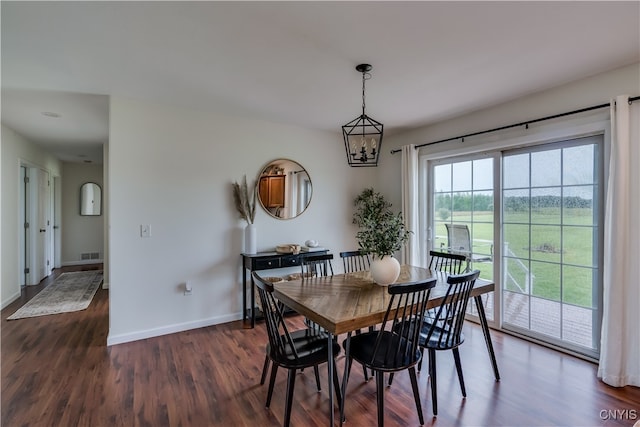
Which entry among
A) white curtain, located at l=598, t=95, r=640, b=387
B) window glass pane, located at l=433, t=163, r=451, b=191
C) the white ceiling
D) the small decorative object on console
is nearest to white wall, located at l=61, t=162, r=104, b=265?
the white ceiling

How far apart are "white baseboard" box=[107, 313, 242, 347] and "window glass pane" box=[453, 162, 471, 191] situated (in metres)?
3.14

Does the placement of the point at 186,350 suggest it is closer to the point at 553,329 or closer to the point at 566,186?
the point at 553,329

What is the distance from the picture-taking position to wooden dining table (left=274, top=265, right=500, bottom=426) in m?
1.74

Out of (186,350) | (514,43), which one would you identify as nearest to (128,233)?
(186,350)

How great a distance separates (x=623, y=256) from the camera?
2.32 metres

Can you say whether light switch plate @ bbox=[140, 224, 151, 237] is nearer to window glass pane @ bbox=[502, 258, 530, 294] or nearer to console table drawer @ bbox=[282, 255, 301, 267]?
console table drawer @ bbox=[282, 255, 301, 267]

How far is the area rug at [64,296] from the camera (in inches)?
154

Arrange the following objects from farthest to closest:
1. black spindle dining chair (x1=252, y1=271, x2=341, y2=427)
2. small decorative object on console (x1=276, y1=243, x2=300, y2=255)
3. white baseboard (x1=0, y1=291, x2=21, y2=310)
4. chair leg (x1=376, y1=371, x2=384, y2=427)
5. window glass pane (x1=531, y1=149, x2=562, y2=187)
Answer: white baseboard (x1=0, y1=291, x2=21, y2=310) < small decorative object on console (x1=276, y1=243, x2=300, y2=255) < window glass pane (x1=531, y1=149, x2=562, y2=187) < black spindle dining chair (x1=252, y1=271, x2=341, y2=427) < chair leg (x1=376, y1=371, x2=384, y2=427)

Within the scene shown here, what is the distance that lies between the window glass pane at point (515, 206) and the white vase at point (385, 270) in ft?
5.64

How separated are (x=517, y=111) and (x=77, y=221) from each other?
8763mm

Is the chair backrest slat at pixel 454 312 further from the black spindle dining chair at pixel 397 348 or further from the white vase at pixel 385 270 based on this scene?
the white vase at pixel 385 270

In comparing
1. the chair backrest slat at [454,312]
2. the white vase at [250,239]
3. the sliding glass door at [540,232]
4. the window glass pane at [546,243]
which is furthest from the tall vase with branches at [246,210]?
the window glass pane at [546,243]

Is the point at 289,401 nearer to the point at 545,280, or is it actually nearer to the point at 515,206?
the point at 545,280

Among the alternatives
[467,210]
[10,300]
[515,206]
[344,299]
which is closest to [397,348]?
[344,299]
